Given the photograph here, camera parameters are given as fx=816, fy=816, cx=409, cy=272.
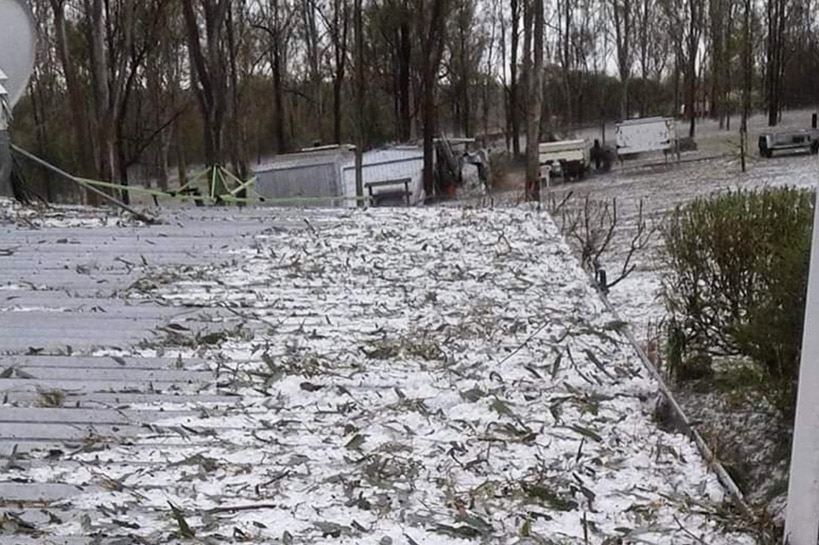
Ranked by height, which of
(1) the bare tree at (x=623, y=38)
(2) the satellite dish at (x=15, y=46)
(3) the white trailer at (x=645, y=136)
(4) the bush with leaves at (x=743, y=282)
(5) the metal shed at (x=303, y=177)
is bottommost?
(4) the bush with leaves at (x=743, y=282)

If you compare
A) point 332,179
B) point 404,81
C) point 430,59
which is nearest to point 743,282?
point 332,179

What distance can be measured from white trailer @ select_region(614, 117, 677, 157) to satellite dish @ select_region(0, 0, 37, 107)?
2101 cm

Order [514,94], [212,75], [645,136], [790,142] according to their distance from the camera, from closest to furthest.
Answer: [212,75] < [790,142] < [645,136] < [514,94]

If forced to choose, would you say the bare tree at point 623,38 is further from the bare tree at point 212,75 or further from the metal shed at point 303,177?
the bare tree at point 212,75

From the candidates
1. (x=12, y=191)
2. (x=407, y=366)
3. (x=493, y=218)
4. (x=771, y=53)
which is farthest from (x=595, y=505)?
(x=771, y=53)

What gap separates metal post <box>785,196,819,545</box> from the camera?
2.16 meters

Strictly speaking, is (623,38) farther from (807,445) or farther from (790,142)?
(807,445)

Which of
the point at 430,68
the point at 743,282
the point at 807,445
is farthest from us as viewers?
the point at 430,68

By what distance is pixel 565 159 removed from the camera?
25.5m

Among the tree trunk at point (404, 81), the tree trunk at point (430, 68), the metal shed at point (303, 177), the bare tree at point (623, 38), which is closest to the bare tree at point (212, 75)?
the metal shed at point (303, 177)

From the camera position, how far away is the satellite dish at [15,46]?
25.9ft

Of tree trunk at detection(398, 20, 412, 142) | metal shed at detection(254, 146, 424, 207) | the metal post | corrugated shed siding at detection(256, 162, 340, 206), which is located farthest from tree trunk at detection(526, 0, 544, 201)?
the metal post

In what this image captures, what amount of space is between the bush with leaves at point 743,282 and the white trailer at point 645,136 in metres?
Result: 20.4

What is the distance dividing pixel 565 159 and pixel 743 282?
805 inches
